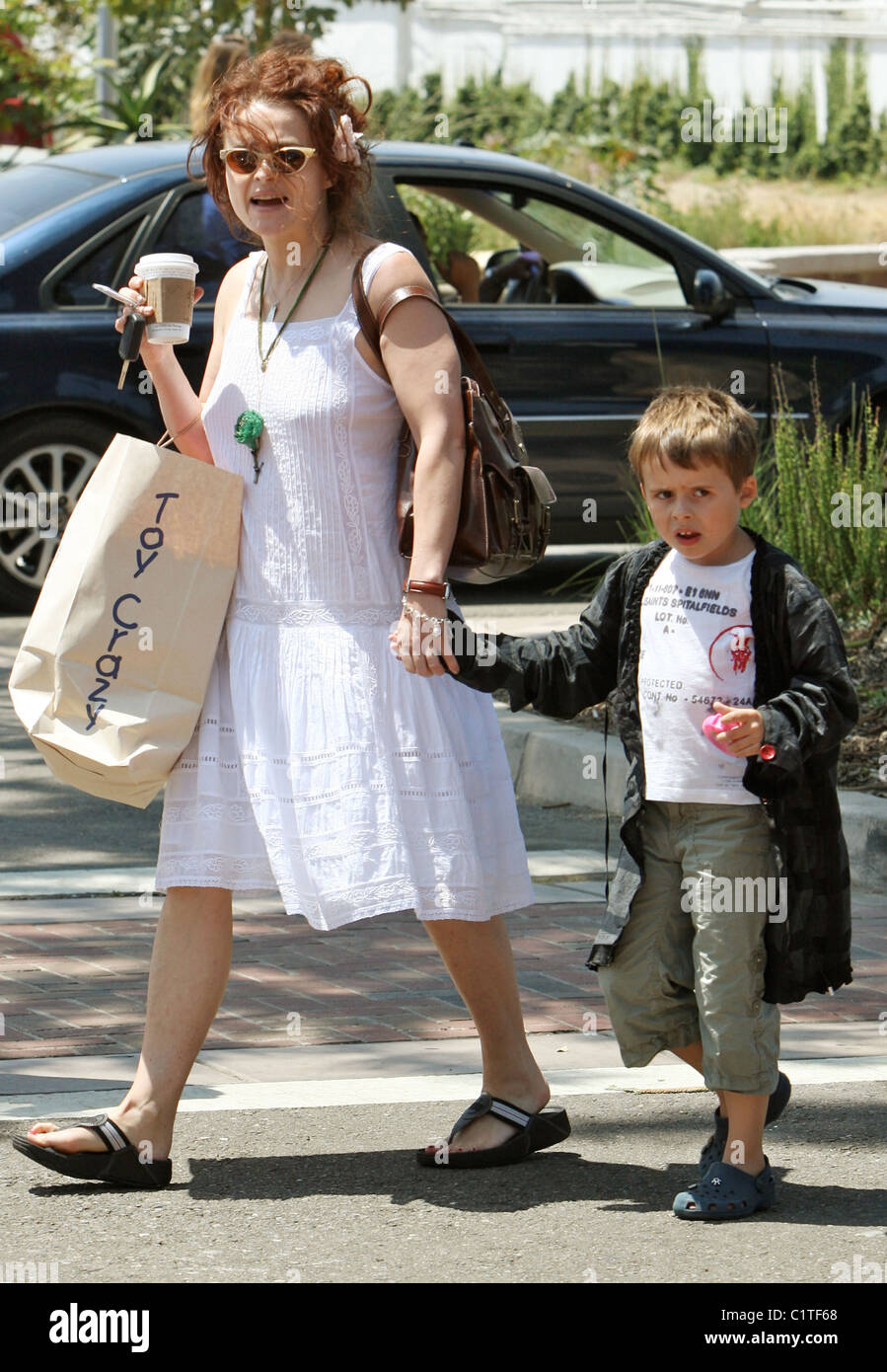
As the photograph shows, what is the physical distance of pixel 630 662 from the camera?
150 inches

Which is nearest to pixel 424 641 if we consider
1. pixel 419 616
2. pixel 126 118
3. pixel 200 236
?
pixel 419 616

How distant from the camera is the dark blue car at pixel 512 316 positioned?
8.88m

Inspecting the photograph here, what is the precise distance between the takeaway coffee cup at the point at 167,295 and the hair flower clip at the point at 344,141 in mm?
339

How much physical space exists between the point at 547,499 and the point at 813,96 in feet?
107

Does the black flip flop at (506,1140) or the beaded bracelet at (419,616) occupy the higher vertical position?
the beaded bracelet at (419,616)

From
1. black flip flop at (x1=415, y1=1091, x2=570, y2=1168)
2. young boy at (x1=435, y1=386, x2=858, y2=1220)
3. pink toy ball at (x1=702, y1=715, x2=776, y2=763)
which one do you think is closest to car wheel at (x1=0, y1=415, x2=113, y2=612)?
black flip flop at (x1=415, y1=1091, x2=570, y2=1168)

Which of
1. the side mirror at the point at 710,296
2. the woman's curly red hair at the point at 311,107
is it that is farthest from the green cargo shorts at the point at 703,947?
the side mirror at the point at 710,296

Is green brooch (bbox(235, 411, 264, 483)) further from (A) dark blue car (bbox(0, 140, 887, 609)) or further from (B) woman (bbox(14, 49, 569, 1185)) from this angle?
(A) dark blue car (bbox(0, 140, 887, 609))

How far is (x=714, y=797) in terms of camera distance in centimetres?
368

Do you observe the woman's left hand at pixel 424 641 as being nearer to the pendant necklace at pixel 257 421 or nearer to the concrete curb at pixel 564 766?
the pendant necklace at pixel 257 421

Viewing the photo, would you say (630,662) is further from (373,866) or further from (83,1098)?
(83,1098)

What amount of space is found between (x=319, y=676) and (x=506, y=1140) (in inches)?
36.0

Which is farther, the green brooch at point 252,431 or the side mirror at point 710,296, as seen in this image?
the side mirror at point 710,296

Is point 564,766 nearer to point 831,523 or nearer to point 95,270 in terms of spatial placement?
point 831,523
